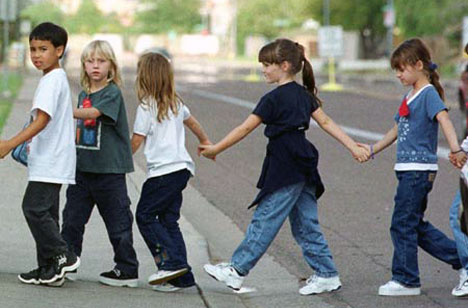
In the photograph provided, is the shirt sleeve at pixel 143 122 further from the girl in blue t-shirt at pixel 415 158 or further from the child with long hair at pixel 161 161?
the girl in blue t-shirt at pixel 415 158

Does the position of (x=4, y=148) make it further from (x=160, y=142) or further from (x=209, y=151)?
(x=209, y=151)

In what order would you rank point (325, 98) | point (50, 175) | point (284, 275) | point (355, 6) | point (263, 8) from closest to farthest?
point (50, 175), point (284, 275), point (325, 98), point (355, 6), point (263, 8)

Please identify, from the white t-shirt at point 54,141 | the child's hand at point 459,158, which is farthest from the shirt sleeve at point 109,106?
the child's hand at point 459,158

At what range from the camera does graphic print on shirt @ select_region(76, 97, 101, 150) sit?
7.39m

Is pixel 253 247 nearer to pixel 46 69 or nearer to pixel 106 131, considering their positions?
pixel 106 131

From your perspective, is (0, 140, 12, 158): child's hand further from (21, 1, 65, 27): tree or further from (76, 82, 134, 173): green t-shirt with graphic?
(21, 1, 65, 27): tree

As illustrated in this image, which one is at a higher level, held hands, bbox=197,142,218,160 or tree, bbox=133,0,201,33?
held hands, bbox=197,142,218,160

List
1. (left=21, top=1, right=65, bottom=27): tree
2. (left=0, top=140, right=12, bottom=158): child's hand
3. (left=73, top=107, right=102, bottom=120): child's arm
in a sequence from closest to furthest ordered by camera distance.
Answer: (left=0, top=140, right=12, bottom=158): child's hand < (left=73, top=107, right=102, bottom=120): child's arm < (left=21, top=1, right=65, bottom=27): tree

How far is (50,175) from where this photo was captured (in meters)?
7.08

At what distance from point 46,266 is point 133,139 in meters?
0.93

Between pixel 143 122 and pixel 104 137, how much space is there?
254 millimetres

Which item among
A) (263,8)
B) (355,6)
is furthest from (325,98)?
(263,8)

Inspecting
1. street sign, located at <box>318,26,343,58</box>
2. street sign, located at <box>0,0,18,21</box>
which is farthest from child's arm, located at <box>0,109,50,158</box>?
street sign, located at <box>318,26,343,58</box>

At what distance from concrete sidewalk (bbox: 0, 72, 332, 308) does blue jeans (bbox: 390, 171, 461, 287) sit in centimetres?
50
